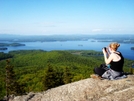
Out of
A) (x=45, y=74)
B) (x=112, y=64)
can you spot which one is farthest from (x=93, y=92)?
(x=45, y=74)

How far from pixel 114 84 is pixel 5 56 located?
16317 cm

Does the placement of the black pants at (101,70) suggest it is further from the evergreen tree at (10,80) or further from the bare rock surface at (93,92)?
the evergreen tree at (10,80)

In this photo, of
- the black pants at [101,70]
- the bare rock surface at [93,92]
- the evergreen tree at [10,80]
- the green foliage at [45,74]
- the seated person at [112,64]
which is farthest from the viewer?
the green foliage at [45,74]

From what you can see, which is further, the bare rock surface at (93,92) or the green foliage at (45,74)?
the green foliage at (45,74)

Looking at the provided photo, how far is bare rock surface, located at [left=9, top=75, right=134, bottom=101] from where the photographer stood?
30.1ft

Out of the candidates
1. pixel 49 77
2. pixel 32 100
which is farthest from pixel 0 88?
pixel 32 100

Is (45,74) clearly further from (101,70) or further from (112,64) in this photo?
(112,64)

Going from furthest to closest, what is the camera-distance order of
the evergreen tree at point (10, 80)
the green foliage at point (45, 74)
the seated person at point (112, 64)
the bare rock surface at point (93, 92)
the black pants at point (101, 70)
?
the green foliage at point (45, 74)
the evergreen tree at point (10, 80)
the black pants at point (101, 70)
the seated person at point (112, 64)
the bare rock surface at point (93, 92)

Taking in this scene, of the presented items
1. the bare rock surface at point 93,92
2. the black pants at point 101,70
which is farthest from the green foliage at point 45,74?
the black pants at point 101,70

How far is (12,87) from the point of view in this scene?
35.5 metres

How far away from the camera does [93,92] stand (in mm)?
10055

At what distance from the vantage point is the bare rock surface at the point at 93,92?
916cm

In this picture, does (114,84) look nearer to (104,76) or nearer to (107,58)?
(104,76)

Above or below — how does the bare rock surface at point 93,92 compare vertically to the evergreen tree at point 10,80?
above
